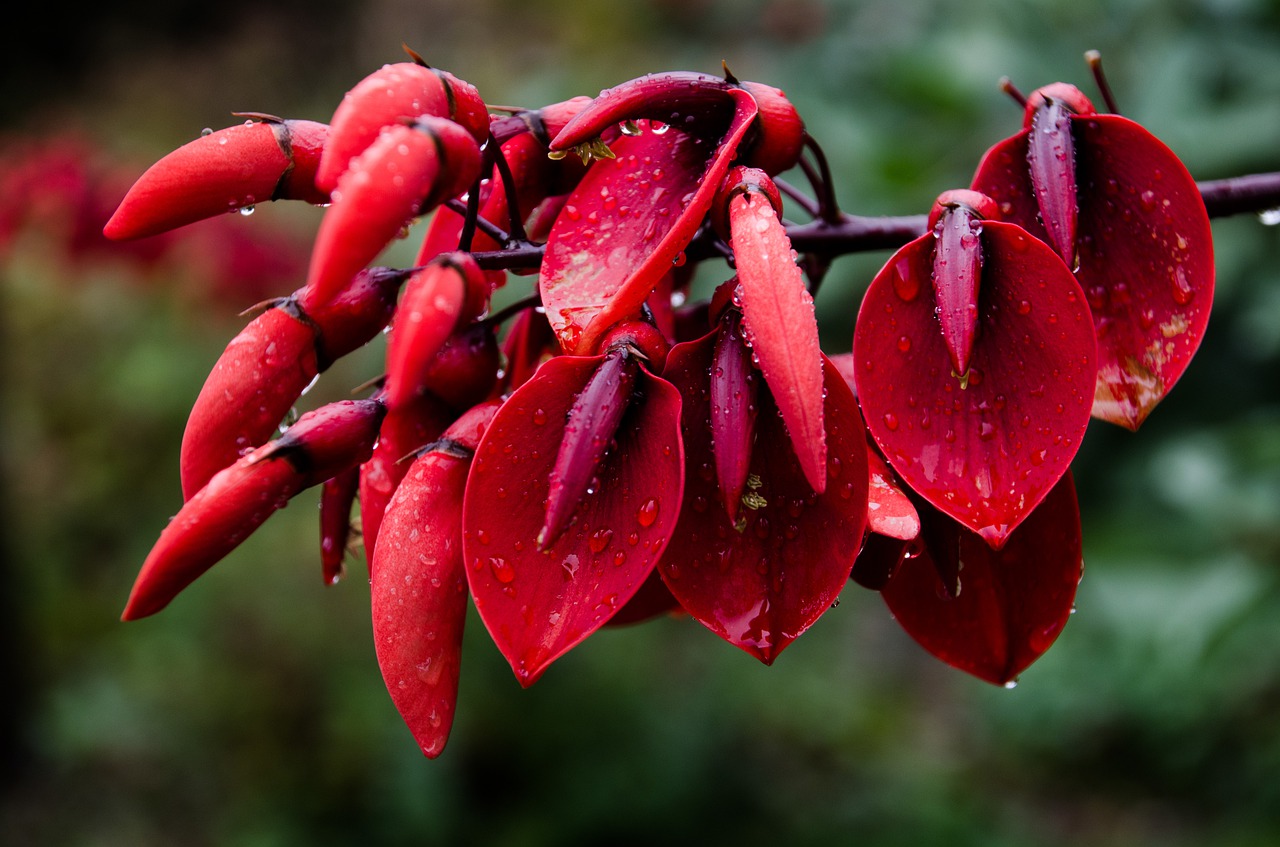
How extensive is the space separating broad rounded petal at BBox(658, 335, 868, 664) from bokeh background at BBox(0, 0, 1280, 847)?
93 centimetres

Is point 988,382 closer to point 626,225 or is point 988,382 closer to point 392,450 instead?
point 626,225

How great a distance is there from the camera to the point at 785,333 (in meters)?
0.42

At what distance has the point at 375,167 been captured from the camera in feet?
1.34

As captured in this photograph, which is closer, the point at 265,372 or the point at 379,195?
the point at 379,195

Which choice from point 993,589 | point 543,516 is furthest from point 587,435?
point 993,589

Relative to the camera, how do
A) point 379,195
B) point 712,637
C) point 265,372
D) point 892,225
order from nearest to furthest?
1. point 379,195
2. point 265,372
3. point 892,225
4. point 712,637

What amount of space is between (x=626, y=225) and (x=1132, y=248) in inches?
10.5

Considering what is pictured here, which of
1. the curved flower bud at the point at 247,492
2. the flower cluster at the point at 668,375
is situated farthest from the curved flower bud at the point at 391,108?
the curved flower bud at the point at 247,492

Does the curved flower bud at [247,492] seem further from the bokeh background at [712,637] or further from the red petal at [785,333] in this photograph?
the bokeh background at [712,637]

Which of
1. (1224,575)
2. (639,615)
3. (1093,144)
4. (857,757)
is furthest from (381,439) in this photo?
(857,757)

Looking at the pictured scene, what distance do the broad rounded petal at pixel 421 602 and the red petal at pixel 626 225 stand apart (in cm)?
11

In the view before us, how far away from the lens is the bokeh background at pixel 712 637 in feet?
4.89

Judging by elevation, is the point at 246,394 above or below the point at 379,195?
below

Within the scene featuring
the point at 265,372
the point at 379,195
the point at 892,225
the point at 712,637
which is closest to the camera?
the point at 379,195
